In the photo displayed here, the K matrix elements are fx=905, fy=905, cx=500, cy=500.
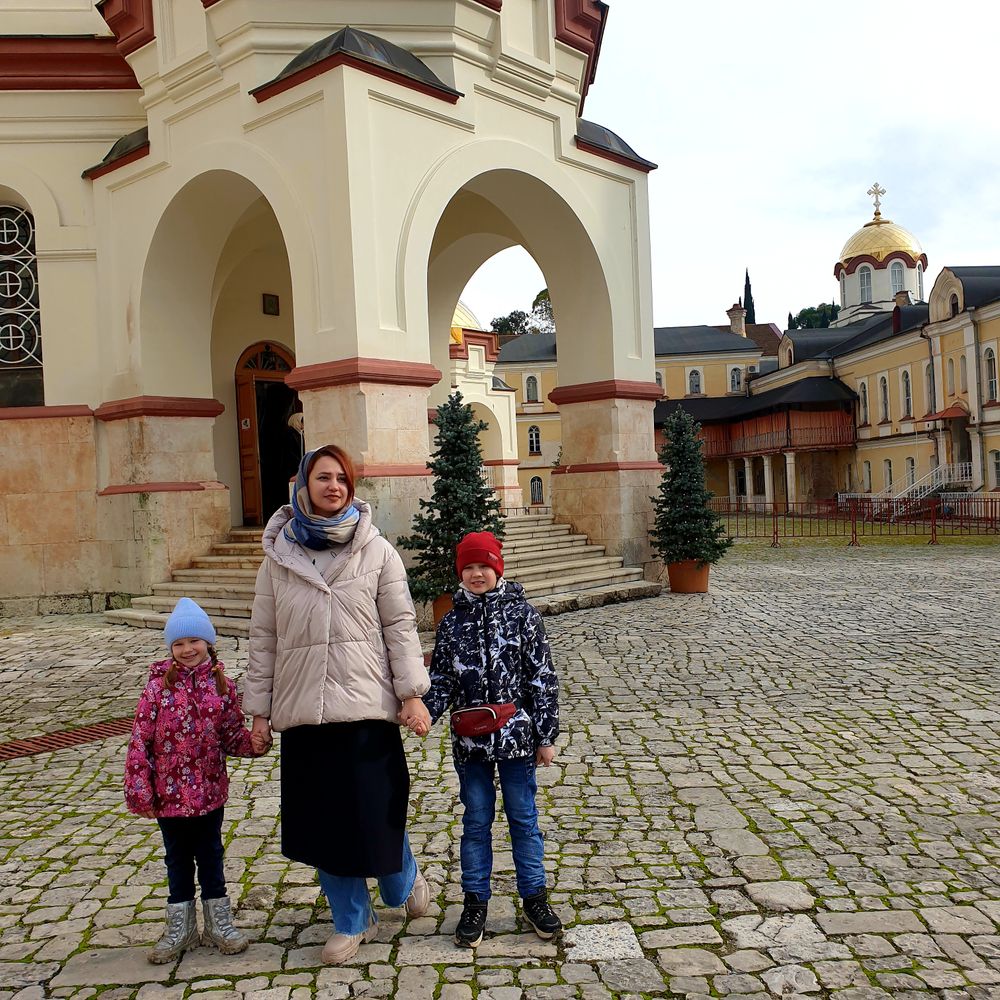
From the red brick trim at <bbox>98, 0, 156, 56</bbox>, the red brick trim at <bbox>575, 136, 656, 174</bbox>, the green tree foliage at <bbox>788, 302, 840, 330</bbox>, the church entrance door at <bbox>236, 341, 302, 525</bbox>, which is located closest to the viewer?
the red brick trim at <bbox>98, 0, 156, 56</bbox>

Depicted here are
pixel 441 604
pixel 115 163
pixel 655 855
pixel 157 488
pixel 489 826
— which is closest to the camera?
pixel 489 826

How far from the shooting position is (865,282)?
54.4m

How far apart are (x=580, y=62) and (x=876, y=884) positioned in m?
12.6

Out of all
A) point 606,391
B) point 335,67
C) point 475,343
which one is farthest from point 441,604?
point 475,343

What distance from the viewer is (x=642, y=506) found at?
14.1m

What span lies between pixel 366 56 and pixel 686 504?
7158mm

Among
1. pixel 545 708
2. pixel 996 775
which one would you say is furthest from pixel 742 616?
pixel 545 708

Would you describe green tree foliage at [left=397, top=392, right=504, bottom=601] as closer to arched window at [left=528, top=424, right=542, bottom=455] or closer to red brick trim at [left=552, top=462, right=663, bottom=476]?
red brick trim at [left=552, top=462, right=663, bottom=476]

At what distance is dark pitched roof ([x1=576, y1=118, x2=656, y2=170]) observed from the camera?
44.7 feet

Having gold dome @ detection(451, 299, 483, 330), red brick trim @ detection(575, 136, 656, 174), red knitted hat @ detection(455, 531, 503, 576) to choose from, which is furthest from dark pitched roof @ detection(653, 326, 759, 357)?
red knitted hat @ detection(455, 531, 503, 576)

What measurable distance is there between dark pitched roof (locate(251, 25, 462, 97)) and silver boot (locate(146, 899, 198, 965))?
9082 millimetres

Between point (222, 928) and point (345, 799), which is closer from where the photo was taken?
point (345, 799)

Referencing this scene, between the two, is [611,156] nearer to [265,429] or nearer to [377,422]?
[377,422]

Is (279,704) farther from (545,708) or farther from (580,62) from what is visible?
(580,62)
